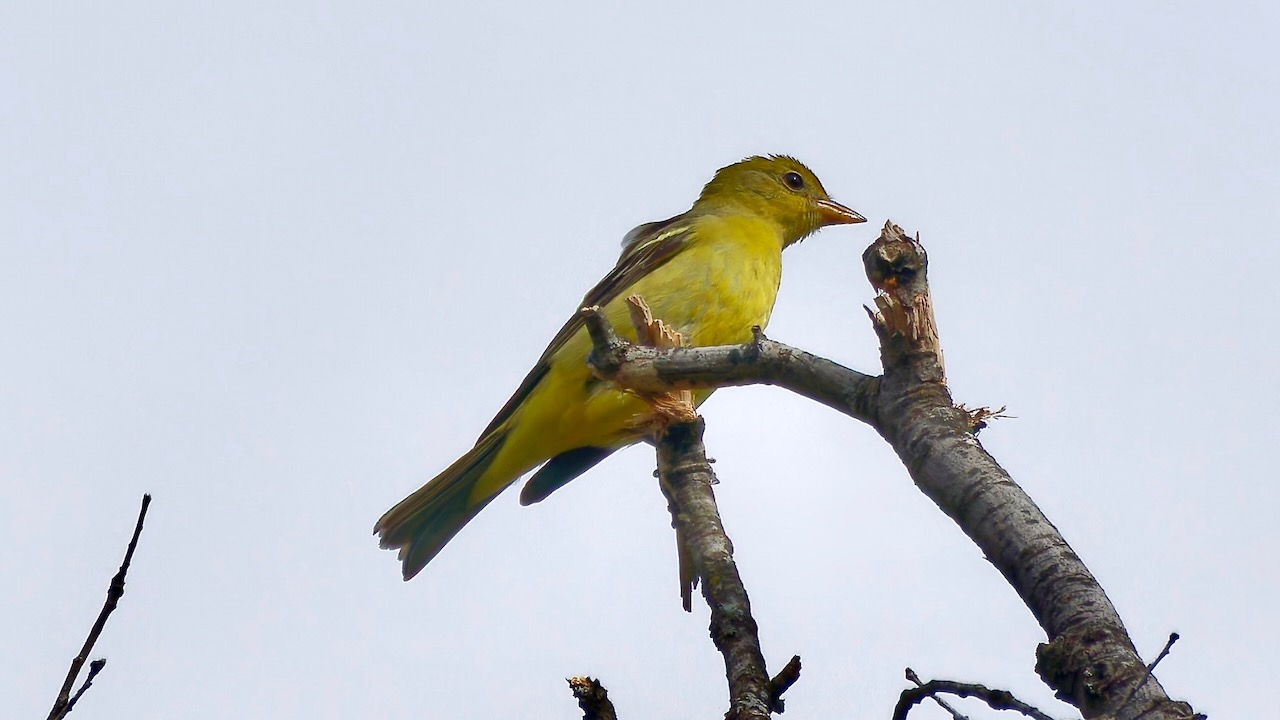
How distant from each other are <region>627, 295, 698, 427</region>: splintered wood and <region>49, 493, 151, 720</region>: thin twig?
211cm

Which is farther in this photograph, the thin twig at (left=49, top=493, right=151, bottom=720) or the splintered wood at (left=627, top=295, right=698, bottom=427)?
the splintered wood at (left=627, top=295, right=698, bottom=427)

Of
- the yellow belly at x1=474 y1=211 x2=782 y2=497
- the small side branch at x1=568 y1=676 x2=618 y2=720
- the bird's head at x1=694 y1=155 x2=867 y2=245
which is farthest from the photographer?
the bird's head at x1=694 y1=155 x2=867 y2=245

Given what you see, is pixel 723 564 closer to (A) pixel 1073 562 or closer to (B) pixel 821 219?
(A) pixel 1073 562

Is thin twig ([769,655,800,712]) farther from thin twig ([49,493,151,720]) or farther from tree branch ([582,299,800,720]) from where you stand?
thin twig ([49,493,151,720])

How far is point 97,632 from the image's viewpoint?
2783mm

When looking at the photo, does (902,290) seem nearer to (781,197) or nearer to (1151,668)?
(1151,668)

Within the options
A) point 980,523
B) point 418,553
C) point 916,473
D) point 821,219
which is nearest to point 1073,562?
point 980,523

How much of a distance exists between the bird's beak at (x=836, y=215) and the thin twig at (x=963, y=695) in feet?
21.4

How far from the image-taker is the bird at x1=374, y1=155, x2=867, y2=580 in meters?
7.23

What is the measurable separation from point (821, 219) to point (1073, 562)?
21.1 feet

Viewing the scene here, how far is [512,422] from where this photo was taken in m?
7.41

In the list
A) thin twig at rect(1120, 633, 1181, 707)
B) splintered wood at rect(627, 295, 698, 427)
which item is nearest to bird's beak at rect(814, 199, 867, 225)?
splintered wood at rect(627, 295, 698, 427)

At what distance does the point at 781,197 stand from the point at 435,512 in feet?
11.1

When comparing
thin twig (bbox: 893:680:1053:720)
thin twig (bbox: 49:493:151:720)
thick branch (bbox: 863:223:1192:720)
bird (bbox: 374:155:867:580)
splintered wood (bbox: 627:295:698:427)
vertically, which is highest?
bird (bbox: 374:155:867:580)
